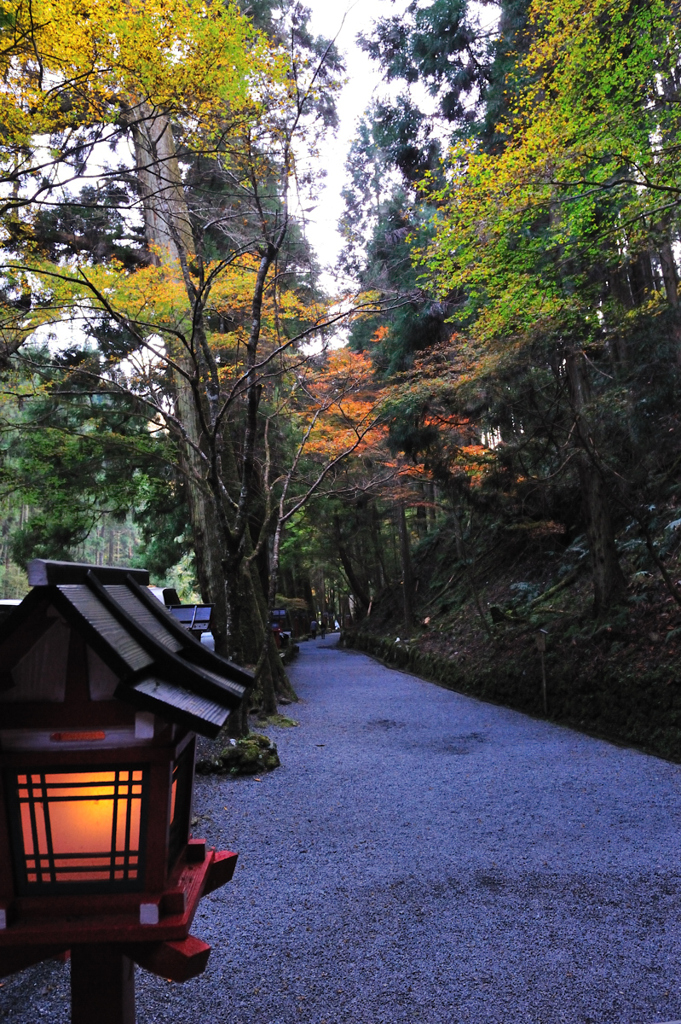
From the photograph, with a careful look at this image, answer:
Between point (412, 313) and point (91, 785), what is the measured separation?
44.7 ft

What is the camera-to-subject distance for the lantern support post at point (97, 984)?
156 centimetres

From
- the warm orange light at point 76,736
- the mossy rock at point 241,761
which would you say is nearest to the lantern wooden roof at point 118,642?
the warm orange light at point 76,736

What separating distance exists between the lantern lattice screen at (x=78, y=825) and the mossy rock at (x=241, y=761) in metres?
5.27

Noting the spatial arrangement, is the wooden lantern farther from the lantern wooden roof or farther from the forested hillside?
the forested hillside

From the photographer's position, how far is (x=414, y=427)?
12.2m

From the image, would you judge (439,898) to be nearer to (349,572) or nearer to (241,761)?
(241,761)

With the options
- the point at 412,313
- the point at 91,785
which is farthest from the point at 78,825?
the point at 412,313

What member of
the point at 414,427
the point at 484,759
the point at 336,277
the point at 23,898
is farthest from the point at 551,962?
the point at 414,427

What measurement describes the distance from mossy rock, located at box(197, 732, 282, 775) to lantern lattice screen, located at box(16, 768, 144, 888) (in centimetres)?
527

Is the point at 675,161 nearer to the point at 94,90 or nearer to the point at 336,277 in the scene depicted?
the point at 336,277

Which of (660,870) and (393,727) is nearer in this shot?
(660,870)

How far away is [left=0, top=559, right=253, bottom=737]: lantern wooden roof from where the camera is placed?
1420mm

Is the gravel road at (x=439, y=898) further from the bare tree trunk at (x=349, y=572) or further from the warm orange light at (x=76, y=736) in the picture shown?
the bare tree trunk at (x=349, y=572)

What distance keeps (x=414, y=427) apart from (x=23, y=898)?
11.3 m
